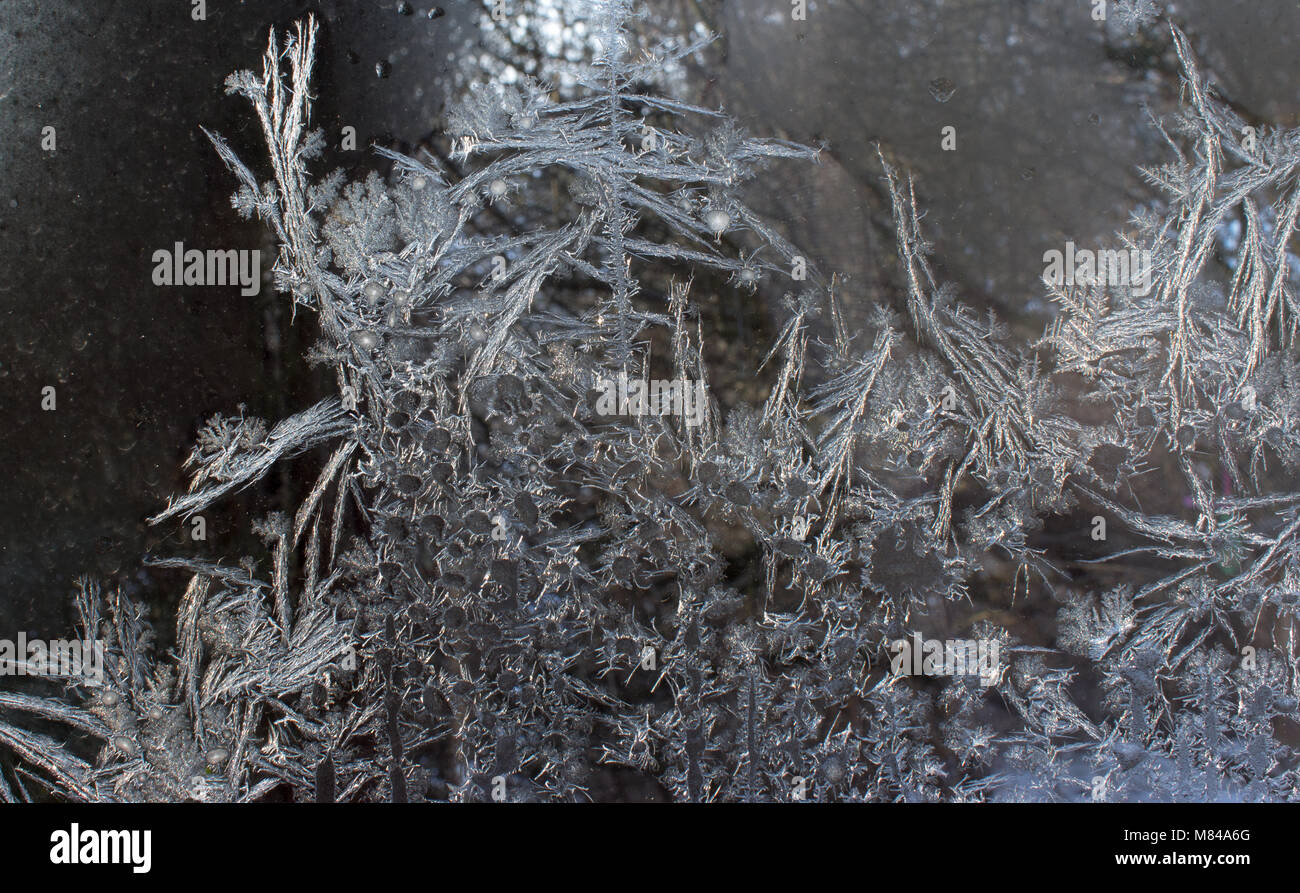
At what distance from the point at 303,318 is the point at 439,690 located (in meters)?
0.69

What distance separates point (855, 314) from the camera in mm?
1067

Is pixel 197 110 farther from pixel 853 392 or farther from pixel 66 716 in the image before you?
pixel 853 392

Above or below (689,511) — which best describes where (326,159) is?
above
